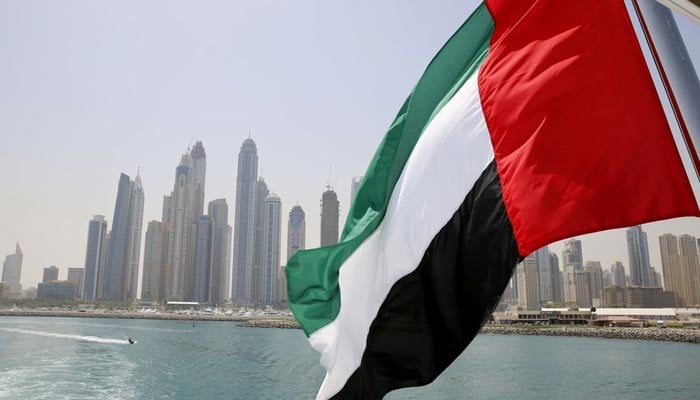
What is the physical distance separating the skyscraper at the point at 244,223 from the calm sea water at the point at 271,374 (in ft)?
364

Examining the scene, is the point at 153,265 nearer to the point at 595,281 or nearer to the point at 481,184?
the point at 595,281

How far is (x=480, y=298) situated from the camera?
8.16ft

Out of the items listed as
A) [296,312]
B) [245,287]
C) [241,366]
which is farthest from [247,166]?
[296,312]

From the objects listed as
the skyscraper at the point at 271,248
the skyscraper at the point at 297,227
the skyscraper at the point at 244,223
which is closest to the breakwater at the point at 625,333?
the skyscraper at the point at 271,248

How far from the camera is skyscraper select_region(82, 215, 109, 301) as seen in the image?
15288 centimetres

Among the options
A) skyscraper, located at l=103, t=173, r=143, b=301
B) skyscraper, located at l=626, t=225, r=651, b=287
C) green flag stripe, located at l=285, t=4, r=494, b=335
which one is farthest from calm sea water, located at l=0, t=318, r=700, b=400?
skyscraper, located at l=103, t=173, r=143, b=301

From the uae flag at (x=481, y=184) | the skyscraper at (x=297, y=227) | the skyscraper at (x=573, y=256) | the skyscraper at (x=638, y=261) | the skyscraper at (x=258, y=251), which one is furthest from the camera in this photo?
the skyscraper at (x=297, y=227)

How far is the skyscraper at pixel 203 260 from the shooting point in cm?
14438

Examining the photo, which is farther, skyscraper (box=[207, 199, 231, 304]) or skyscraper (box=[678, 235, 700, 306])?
skyscraper (box=[207, 199, 231, 304])

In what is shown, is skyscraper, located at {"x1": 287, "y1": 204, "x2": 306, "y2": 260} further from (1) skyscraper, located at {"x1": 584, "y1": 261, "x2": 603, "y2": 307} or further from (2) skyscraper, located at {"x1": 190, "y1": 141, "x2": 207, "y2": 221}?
(1) skyscraper, located at {"x1": 584, "y1": 261, "x2": 603, "y2": 307}

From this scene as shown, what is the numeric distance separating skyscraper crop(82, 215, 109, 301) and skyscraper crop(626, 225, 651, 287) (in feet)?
429

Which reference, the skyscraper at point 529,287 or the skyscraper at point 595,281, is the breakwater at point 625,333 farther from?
the skyscraper at point 595,281

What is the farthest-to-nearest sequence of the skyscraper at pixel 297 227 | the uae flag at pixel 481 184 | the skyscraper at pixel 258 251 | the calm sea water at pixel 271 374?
the skyscraper at pixel 297 227 < the skyscraper at pixel 258 251 < the calm sea water at pixel 271 374 < the uae flag at pixel 481 184

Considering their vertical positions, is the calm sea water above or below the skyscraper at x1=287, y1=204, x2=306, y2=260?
below
